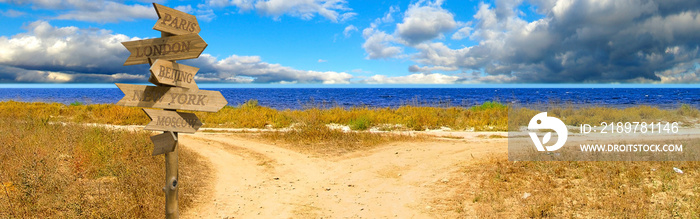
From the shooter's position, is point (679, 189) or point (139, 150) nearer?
point (679, 189)

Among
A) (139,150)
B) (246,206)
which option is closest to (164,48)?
(246,206)

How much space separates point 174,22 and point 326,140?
8.57 meters

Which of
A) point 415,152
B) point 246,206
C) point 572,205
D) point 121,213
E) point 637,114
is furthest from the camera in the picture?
point 637,114

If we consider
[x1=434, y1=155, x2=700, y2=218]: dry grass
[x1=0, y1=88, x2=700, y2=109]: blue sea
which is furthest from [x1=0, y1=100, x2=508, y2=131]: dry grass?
[x1=434, y1=155, x2=700, y2=218]: dry grass

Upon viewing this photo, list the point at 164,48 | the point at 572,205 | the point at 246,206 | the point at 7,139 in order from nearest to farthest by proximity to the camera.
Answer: the point at 164,48 → the point at 572,205 → the point at 246,206 → the point at 7,139

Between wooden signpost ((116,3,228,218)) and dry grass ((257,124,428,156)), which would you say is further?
dry grass ((257,124,428,156))

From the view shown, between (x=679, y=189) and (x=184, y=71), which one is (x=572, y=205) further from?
(x=184, y=71)

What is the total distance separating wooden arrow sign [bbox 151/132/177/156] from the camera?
4719 mm

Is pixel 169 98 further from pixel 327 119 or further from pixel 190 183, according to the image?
pixel 327 119

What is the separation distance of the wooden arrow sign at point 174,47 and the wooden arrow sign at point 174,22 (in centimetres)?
15

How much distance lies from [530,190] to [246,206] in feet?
16.3

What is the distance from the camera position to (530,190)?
693 centimetres

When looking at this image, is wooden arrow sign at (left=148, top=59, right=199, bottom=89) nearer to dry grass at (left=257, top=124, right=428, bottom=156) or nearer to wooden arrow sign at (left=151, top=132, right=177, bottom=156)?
wooden arrow sign at (left=151, top=132, right=177, bottom=156)

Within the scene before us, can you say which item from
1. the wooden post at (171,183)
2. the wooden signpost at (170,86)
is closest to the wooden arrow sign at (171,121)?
the wooden signpost at (170,86)
